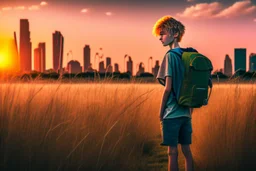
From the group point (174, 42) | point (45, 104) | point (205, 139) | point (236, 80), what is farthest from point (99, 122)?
point (236, 80)

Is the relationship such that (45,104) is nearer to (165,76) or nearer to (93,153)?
(93,153)

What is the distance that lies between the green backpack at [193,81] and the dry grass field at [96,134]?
3.63ft

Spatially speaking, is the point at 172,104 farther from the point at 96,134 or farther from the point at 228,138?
the point at 228,138

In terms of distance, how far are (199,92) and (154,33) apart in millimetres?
725

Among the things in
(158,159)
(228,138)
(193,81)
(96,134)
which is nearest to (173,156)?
(193,81)

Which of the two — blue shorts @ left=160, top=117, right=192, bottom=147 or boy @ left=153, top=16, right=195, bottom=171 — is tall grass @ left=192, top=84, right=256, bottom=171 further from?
blue shorts @ left=160, top=117, right=192, bottom=147

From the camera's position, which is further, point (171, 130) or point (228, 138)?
point (228, 138)

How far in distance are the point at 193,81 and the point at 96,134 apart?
5.62ft

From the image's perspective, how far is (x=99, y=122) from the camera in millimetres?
4891

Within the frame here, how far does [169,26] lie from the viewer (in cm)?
361

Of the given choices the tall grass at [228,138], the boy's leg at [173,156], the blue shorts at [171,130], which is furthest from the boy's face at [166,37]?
the tall grass at [228,138]

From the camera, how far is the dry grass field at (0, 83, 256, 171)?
4422 millimetres

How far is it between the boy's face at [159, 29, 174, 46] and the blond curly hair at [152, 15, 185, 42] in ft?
0.09

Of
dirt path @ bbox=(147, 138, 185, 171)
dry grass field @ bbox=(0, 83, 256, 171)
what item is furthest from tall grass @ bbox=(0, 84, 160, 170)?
dirt path @ bbox=(147, 138, 185, 171)
